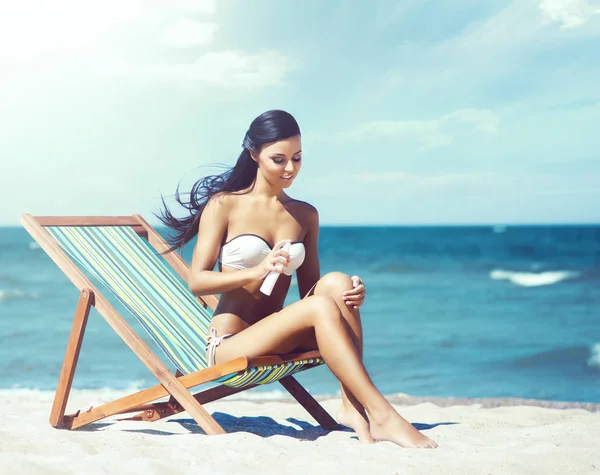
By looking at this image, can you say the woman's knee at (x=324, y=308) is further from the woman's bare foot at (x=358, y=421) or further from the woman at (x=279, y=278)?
the woman's bare foot at (x=358, y=421)

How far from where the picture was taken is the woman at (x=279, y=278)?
3463mm

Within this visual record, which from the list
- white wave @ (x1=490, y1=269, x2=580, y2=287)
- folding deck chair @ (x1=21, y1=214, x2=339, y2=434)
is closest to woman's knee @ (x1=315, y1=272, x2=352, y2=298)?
folding deck chair @ (x1=21, y1=214, x2=339, y2=434)

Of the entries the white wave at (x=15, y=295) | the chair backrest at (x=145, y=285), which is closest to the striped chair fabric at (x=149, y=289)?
the chair backrest at (x=145, y=285)

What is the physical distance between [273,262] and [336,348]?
1.52 ft

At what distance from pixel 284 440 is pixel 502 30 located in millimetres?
27918

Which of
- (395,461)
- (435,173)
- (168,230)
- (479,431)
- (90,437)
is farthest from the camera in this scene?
(435,173)

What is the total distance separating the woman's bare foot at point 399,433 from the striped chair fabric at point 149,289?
17.1 inches

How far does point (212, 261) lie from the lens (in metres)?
3.82

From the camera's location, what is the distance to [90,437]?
354 centimetres

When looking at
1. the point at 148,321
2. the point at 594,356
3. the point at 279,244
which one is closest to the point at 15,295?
the point at 594,356

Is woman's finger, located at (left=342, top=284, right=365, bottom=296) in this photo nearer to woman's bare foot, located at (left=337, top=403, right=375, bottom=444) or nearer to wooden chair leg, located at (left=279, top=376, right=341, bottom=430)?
woman's bare foot, located at (left=337, top=403, right=375, bottom=444)

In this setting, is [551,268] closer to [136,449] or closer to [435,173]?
[435,173]

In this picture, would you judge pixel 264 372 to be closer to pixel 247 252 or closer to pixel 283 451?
pixel 283 451

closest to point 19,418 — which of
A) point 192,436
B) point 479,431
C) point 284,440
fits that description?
point 192,436
